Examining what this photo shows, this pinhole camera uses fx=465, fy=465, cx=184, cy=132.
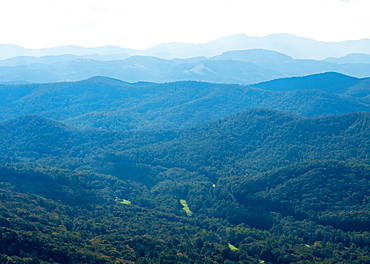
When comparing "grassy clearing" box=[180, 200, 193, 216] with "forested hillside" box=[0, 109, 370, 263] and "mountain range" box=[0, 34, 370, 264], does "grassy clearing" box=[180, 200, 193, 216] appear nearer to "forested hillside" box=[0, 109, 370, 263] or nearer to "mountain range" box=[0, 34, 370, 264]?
"mountain range" box=[0, 34, 370, 264]

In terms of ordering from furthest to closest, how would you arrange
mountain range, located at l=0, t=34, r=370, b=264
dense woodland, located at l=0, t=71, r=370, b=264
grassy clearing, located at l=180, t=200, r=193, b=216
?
grassy clearing, located at l=180, t=200, r=193, b=216
dense woodland, located at l=0, t=71, r=370, b=264
mountain range, located at l=0, t=34, r=370, b=264

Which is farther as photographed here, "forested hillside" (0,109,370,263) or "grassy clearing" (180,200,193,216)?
"grassy clearing" (180,200,193,216)

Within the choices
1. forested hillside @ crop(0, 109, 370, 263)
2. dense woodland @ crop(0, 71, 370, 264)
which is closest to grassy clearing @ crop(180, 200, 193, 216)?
dense woodland @ crop(0, 71, 370, 264)

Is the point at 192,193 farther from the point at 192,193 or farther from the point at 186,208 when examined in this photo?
the point at 186,208

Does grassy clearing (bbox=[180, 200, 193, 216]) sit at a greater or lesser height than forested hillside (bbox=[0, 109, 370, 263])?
lesser

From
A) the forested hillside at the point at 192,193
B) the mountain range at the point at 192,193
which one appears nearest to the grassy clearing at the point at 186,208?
the mountain range at the point at 192,193

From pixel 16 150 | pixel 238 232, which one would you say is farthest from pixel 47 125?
pixel 238 232
